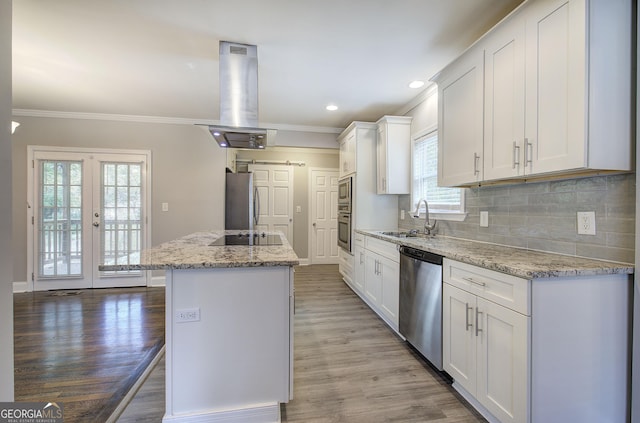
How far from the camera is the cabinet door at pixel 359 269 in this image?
12.1ft

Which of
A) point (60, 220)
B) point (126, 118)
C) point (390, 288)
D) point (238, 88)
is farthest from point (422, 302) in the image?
point (60, 220)

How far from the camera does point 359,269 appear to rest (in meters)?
3.81

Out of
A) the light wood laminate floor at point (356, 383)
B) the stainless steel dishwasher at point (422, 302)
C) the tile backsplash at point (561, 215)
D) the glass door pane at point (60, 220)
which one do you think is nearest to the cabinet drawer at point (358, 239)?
the light wood laminate floor at point (356, 383)

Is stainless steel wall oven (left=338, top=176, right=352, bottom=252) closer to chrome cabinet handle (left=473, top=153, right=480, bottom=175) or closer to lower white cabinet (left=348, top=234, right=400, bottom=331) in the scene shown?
lower white cabinet (left=348, top=234, right=400, bottom=331)

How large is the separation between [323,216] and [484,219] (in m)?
3.92

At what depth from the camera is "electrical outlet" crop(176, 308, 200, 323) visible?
4.99 feet

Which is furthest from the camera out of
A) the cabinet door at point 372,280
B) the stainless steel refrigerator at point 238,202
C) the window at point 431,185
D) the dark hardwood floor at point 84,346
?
the stainless steel refrigerator at point 238,202

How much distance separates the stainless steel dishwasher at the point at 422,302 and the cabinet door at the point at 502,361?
40cm

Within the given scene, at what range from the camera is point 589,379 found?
4.54ft

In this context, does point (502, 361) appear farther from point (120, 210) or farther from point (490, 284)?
point (120, 210)

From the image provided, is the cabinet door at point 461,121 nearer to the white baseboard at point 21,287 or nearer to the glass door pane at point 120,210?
the glass door pane at point 120,210

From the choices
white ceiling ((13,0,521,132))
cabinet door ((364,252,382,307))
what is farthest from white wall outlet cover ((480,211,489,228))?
white ceiling ((13,0,521,132))

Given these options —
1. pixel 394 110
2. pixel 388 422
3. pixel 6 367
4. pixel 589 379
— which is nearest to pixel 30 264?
pixel 6 367

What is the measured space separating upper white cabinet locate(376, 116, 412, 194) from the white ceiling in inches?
11.4
